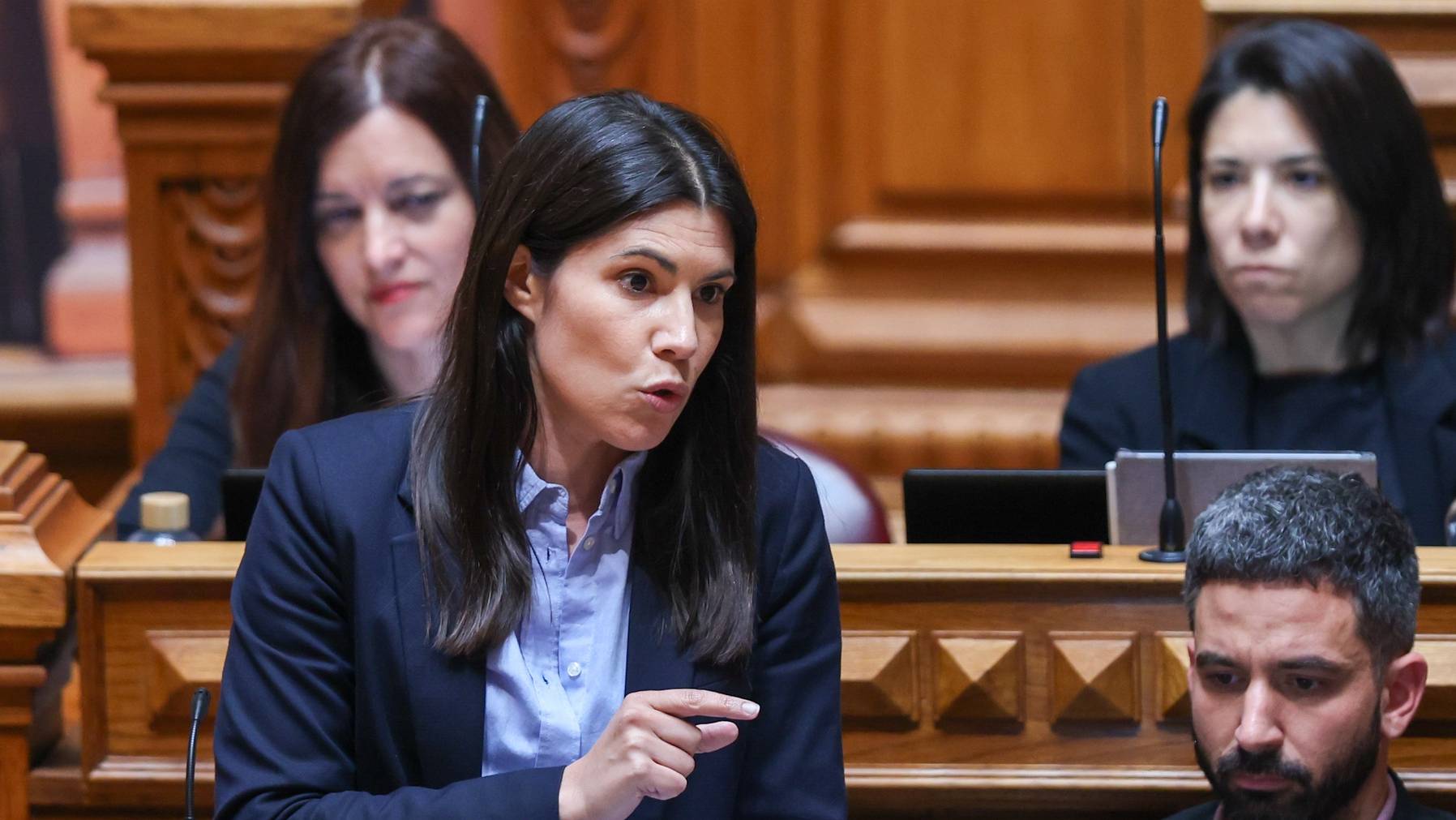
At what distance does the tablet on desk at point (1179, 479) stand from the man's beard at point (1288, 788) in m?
0.32

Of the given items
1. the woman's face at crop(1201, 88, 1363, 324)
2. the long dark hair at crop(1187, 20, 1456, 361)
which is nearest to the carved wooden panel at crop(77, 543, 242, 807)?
the woman's face at crop(1201, 88, 1363, 324)

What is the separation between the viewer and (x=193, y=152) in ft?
9.45

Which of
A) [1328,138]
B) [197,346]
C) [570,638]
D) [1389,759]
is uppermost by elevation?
[1328,138]

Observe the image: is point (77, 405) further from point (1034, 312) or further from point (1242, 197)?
point (1242, 197)

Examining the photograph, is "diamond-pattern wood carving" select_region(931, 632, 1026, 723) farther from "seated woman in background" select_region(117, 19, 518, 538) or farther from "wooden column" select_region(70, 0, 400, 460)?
"wooden column" select_region(70, 0, 400, 460)

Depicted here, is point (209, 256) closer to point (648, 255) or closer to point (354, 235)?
point (354, 235)

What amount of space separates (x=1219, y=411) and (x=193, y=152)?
5.14 feet

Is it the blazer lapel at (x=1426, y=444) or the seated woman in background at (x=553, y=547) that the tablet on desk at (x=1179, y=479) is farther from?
the blazer lapel at (x=1426, y=444)

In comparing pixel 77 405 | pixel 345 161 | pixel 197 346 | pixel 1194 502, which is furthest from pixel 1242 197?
pixel 77 405

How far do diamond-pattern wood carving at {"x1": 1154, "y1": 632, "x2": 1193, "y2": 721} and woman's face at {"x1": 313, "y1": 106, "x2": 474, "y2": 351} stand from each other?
105 cm

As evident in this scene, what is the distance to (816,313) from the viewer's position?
10.6 ft

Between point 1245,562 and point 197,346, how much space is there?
Answer: 1.85m

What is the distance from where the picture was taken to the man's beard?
148 centimetres

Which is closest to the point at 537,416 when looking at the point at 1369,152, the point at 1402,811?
the point at 1402,811
